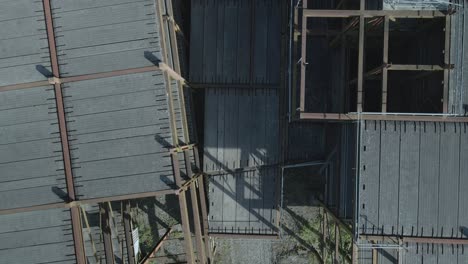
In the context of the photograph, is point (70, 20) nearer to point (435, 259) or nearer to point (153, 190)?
point (153, 190)

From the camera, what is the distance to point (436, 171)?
388 inches

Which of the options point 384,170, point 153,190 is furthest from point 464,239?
point 153,190

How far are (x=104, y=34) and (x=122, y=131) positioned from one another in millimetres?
2875

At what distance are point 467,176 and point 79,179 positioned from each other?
36.2ft

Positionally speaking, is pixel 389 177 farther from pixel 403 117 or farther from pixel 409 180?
pixel 403 117

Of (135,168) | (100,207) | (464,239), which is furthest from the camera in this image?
(100,207)

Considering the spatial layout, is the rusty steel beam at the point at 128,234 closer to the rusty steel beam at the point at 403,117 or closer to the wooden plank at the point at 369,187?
the rusty steel beam at the point at 403,117

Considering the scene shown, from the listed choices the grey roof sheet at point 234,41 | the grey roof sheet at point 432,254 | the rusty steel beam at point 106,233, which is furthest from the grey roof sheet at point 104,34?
the grey roof sheet at point 432,254

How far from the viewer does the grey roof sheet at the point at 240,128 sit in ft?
43.8

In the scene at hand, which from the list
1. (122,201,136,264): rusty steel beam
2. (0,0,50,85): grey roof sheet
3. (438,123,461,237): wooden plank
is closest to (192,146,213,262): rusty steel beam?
(122,201,136,264): rusty steel beam

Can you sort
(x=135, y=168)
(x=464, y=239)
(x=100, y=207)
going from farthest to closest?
(x=100, y=207) < (x=135, y=168) < (x=464, y=239)

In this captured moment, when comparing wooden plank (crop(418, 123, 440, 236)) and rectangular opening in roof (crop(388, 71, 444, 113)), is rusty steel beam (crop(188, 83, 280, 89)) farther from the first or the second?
wooden plank (crop(418, 123, 440, 236))

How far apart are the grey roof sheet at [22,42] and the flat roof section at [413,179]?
9630 mm

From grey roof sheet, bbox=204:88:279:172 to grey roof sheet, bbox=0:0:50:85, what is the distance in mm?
5706
